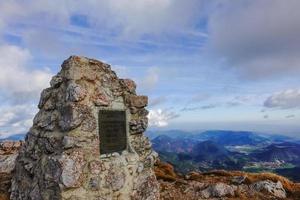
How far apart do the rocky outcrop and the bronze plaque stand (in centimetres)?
402

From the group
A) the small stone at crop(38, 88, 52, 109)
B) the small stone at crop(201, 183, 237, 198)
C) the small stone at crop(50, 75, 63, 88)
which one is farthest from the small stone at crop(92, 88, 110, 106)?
the small stone at crop(201, 183, 237, 198)

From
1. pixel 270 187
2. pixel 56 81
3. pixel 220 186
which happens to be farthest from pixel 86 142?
pixel 270 187

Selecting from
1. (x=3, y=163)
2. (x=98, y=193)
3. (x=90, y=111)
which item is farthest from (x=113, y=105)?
(x=3, y=163)

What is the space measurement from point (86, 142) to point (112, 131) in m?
1.07

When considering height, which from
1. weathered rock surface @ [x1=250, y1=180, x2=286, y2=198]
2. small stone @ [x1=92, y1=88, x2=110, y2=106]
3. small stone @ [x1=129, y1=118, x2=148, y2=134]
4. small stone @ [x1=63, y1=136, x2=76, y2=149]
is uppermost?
small stone @ [x1=92, y1=88, x2=110, y2=106]

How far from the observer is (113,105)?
1181 cm

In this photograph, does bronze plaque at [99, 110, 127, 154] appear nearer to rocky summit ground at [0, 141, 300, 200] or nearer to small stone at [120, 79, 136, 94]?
small stone at [120, 79, 136, 94]

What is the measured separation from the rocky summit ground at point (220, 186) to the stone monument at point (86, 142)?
284 cm

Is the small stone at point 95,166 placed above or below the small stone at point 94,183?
above

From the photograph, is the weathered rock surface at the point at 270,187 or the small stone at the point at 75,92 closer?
the small stone at the point at 75,92

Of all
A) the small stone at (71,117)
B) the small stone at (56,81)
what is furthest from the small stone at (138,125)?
the small stone at (56,81)

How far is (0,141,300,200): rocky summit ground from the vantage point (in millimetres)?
15414

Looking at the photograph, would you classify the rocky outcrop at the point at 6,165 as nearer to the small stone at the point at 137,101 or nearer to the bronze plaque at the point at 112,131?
the bronze plaque at the point at 112,131

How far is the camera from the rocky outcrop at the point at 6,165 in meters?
12.7
